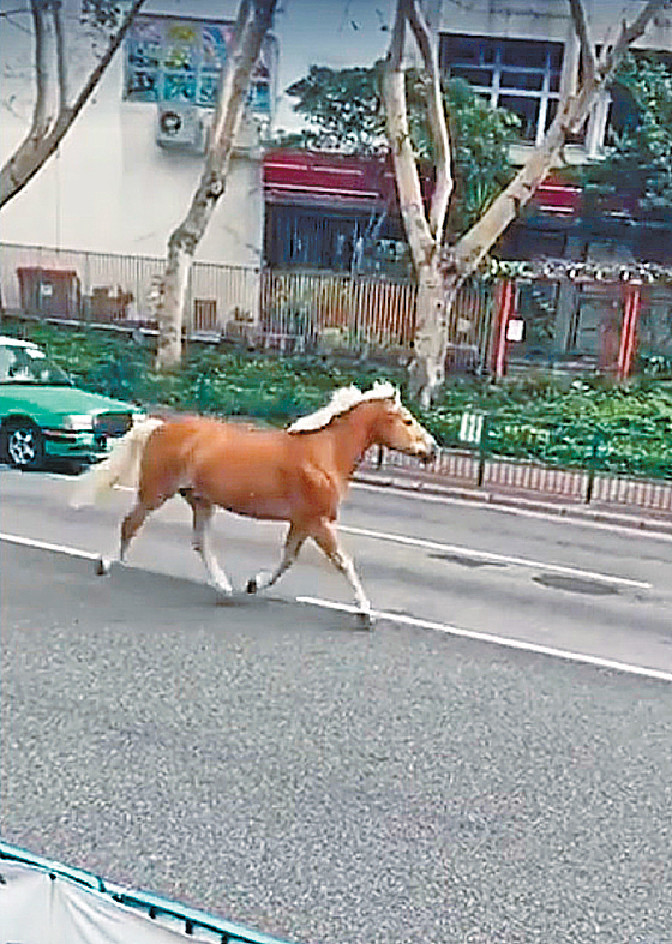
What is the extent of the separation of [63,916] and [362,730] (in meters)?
0.96

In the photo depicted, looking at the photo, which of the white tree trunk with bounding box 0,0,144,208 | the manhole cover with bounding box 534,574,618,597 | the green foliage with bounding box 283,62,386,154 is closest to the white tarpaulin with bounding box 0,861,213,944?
the manhole cover with bounding box 534,574,618,597

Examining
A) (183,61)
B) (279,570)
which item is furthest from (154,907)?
(183,61)

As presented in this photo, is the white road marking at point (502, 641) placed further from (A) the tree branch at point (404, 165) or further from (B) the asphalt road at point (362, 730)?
(A) the tree branch at point (404, 165)

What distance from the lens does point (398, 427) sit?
9.91 feet

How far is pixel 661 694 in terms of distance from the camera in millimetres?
2725

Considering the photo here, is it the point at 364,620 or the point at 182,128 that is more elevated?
the point at 182,128

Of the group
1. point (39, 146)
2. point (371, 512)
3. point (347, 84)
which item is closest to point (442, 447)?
point (371, 512)

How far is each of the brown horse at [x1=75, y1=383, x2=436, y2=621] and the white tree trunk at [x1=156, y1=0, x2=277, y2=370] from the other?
0.28 meters

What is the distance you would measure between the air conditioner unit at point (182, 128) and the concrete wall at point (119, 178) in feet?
0.09

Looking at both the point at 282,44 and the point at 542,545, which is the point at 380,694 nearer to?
the point at 542,545

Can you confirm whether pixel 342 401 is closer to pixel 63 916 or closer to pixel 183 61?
pixel 183 61

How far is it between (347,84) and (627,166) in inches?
29.3

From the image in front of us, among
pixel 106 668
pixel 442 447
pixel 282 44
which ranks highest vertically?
pixel 282 44

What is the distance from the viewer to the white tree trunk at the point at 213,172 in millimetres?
3051
